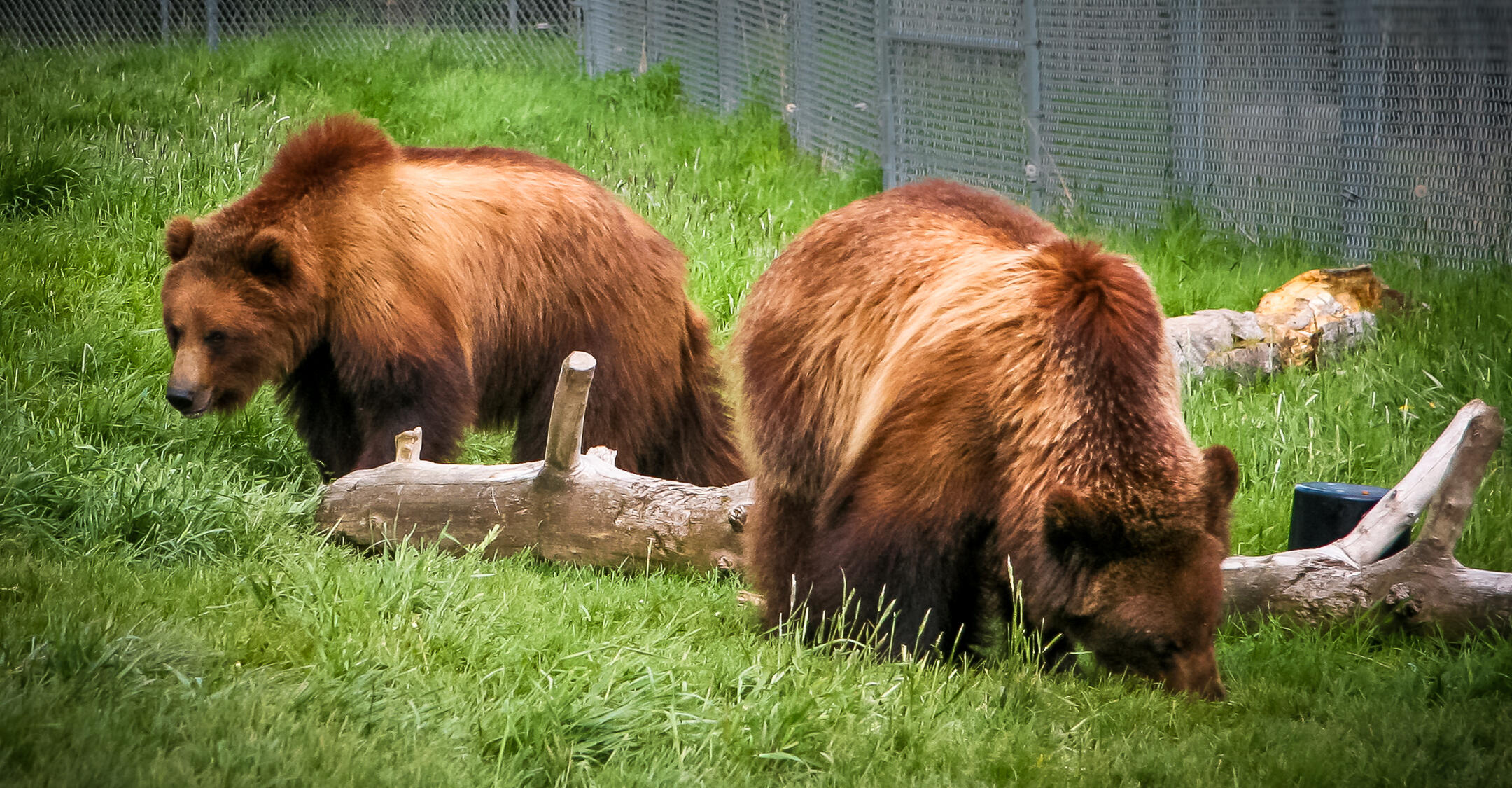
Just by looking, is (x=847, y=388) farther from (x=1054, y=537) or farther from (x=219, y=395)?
(x=219, y=395)

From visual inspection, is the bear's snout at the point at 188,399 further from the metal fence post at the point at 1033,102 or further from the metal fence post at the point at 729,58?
the metal fence post at the point at 729,58

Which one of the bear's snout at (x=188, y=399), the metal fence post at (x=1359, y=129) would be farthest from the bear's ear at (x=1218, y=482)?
the bear's snout at (x=188, y=399)

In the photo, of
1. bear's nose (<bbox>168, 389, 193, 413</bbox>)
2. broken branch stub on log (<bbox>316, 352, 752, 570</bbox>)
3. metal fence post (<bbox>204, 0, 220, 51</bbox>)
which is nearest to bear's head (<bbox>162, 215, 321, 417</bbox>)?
bear's nose (<bbox>168, 389, 193, 413</bbox>)

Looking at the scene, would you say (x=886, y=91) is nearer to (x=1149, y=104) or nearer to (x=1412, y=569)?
(x=1149, y=104)

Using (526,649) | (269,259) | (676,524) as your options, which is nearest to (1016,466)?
(526,649)

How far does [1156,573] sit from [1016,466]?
1.60 ft

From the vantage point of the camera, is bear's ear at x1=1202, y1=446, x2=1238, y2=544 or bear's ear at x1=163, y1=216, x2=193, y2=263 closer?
bear's ear at x1=1202, y1=446, x2=1238, y2=544

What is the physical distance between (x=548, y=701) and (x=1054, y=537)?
4.82ft

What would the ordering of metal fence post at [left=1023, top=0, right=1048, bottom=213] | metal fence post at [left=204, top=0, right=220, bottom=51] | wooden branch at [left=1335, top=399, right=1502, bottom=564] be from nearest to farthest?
1. wooden branch at [left=1335, top=399, right=1502, bottom=564]
2. metal fence post at [left=1023, top=0, right=1048, bottom=213]
3. metal fence post at [left=204, top=0, right=220, bottom=51]

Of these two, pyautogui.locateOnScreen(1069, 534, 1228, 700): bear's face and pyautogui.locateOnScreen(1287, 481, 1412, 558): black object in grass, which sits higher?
pyautogui.locateOnScreen(1069, 534, 1228, 700): bear's face

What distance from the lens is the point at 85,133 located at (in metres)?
10.2

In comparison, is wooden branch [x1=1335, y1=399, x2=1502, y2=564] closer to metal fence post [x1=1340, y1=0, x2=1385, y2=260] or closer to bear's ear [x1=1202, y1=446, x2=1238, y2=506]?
bear's ear [x1=1202, y1=446, x2=1238, y2=506]

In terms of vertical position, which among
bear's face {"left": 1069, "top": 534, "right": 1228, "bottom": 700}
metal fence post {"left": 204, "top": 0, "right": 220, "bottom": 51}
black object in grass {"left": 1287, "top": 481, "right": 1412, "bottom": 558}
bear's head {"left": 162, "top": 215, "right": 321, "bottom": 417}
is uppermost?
metal fence post {"left": 204, "top": 0, "right": 220, "bottom": 51}

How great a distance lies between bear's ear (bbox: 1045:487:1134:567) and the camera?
139 inches
